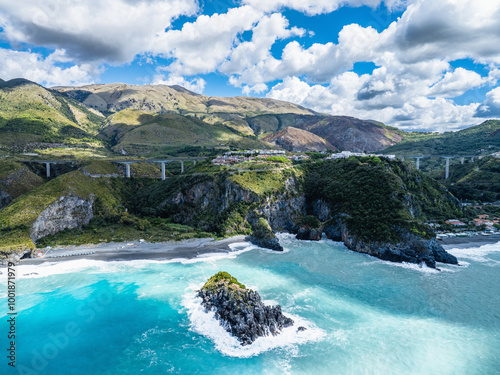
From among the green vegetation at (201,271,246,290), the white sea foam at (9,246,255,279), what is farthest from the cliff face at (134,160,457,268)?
the green vegetation at (201,271,246,290)

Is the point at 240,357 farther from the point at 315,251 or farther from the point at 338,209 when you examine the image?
the point at 338,209

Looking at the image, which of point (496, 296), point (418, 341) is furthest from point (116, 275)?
point (496, 296)

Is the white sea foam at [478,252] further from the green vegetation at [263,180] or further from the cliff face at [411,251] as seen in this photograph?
the green vegetation at [263,180]

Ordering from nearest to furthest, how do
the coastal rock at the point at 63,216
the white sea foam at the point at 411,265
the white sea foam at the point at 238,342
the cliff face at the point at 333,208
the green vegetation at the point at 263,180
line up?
1. the white sea foam at the point at 238,342
2. the white sea foam at the point at 411,265
3. the cliff face at the point at 333,208
4. the coastal rock at the point at 63,216
5. the green vegetation at the point at 263,180

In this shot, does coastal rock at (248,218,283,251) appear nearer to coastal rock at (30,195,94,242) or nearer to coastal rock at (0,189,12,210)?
coastal rock at (30,195,94,242)

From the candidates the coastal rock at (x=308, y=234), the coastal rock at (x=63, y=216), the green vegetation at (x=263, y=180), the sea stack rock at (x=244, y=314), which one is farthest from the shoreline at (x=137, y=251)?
the sea stack rock at (x=244, y=314)

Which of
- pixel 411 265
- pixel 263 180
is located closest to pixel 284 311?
pixel 411 265
